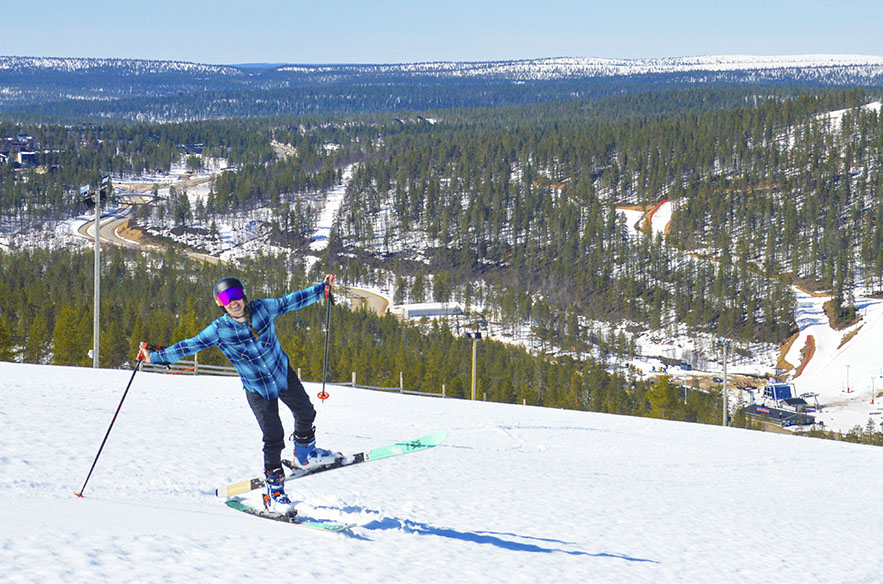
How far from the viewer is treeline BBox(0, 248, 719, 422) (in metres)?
50.1

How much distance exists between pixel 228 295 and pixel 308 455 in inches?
68.5

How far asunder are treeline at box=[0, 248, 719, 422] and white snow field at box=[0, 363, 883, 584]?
1228 inches

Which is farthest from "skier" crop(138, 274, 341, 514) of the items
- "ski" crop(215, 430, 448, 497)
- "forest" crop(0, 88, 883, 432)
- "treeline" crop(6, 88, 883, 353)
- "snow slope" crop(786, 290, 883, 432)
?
"treeline" crop(6, 88, 883, 353)

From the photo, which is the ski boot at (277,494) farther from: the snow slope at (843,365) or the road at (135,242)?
the road at (135,242)

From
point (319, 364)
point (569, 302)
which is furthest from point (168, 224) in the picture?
point (319, 364)

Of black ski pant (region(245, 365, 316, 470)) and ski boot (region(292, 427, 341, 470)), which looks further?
ski boot (region(292, 427, 341, 470))

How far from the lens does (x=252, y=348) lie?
258 inches

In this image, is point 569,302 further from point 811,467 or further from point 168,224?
point 811,467

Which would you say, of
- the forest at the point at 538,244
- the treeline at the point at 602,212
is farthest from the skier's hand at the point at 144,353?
the treeline at the point at 602,212

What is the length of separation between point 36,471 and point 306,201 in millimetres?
169137

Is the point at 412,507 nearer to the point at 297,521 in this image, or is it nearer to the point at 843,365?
the point at 297,521

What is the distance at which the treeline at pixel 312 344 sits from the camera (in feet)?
164

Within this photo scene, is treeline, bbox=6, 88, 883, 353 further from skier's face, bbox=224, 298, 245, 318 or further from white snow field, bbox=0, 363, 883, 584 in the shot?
skier's face, bbox=224, 298, 245, 318

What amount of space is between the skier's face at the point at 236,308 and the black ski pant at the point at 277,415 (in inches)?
25.9
